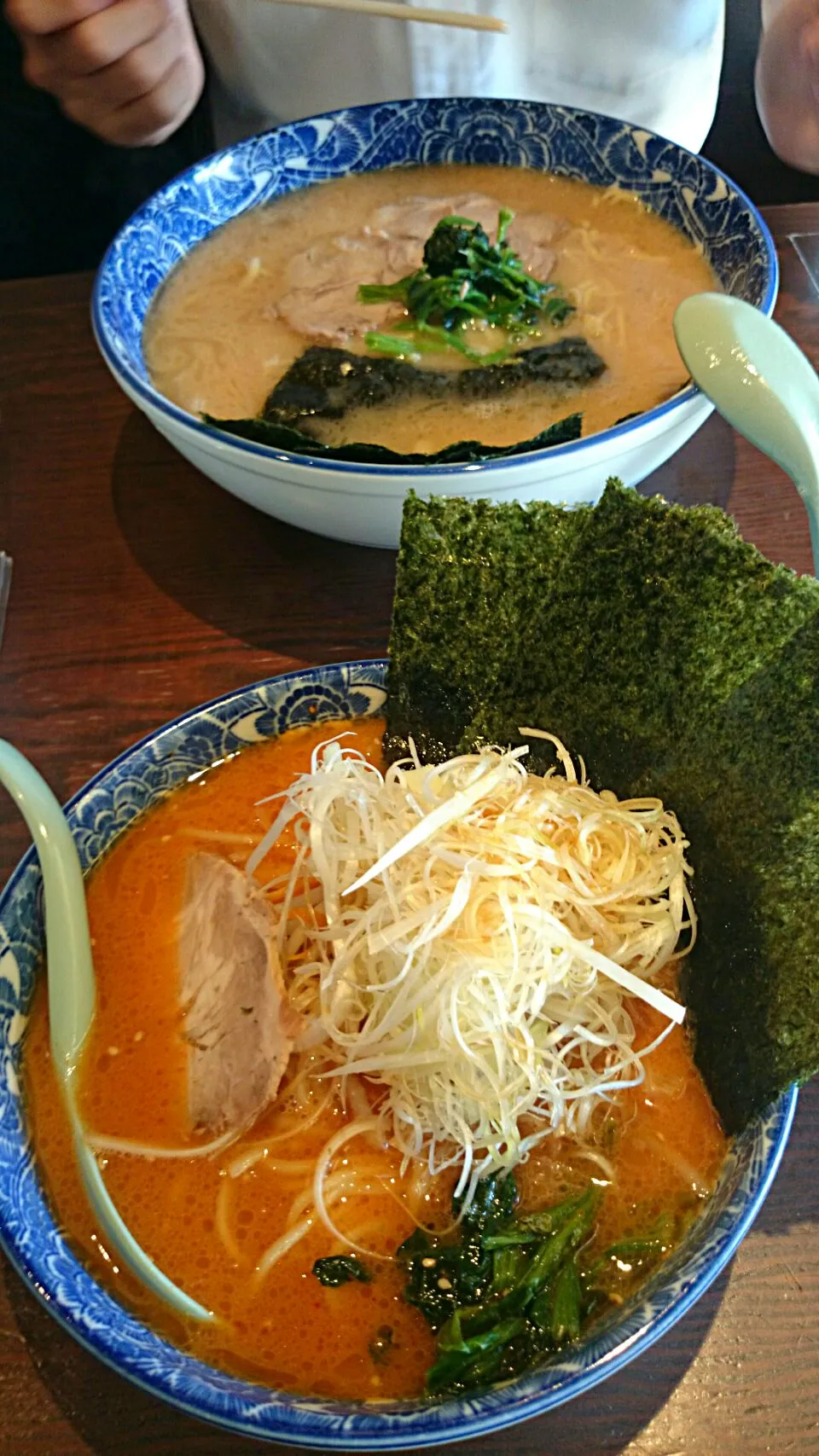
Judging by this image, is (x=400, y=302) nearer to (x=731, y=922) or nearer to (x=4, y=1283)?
(x=731, y=922)

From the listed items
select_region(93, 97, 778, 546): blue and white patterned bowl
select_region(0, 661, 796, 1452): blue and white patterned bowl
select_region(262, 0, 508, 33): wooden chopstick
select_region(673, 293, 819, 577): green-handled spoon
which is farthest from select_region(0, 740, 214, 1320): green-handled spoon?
select_region(262, 0, 508, 33): wooden chopstick

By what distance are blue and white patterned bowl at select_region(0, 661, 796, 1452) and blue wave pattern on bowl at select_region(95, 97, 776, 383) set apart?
39.4 inches

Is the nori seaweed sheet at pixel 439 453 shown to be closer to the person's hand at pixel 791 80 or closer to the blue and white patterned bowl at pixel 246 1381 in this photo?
the blue and white patterned bowl at pixel 246 1381

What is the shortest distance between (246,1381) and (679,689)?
2.16ft

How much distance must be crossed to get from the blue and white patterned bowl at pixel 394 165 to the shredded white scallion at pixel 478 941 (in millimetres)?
352

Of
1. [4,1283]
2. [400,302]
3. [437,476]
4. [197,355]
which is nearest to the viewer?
[4,1283]

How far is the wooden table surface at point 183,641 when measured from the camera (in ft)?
2.60

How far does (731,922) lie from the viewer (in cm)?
90

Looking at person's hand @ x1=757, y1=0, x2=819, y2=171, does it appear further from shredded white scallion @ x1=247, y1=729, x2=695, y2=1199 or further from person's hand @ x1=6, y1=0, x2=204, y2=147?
shredded white scallion @ x1=247, y1=729, x2=695, y2=1199

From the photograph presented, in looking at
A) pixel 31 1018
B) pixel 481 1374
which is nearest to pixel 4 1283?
pixel 31 1018

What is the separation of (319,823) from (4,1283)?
48cm

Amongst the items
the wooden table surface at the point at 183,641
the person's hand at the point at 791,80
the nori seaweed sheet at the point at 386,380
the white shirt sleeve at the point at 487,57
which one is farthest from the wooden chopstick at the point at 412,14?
the person's hand at the point at 791,80

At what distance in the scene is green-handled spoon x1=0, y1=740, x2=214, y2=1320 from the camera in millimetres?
937

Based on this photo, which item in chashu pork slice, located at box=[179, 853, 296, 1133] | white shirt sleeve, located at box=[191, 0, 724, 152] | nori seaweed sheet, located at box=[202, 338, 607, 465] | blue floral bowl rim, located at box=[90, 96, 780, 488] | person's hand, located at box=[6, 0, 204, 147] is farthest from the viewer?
white shirt sleeve, located at box=[191, 0, 724, 152]
